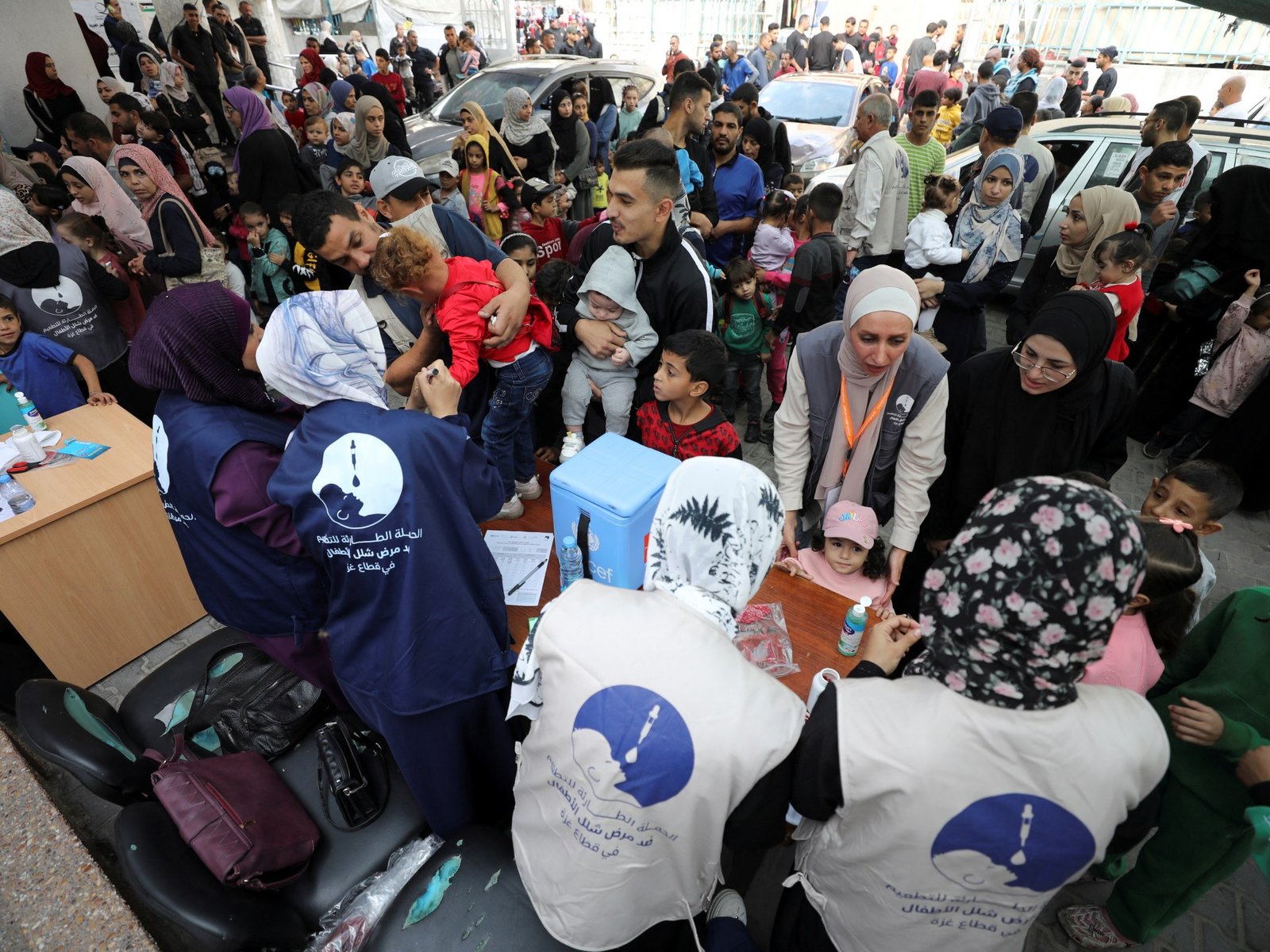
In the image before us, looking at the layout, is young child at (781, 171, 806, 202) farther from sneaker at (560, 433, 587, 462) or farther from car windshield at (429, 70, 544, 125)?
sneaker at (560, 433, 587, 462)

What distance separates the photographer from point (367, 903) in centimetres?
169

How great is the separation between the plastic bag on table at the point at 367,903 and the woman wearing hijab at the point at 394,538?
109mm

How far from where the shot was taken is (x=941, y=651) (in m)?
1.22

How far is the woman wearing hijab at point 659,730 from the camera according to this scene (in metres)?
1.21

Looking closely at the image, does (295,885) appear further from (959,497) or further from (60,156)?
(60,156)

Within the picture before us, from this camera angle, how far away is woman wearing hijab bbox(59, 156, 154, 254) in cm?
424

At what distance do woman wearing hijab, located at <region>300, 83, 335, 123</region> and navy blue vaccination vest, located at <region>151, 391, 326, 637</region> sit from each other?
7.05m

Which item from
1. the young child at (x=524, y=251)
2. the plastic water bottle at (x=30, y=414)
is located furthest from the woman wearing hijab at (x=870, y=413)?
the plastic water bottle at (x=30, y=414)

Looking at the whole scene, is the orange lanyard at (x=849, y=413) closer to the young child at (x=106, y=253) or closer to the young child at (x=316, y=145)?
the young child at (x=106, y=253)

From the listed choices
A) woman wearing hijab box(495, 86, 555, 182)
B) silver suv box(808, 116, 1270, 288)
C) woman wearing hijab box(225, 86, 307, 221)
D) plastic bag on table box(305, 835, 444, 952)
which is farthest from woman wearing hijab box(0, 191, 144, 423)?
silver suv box(808, 116, 1270, 288)

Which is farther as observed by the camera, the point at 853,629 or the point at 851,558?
the point at 851,558

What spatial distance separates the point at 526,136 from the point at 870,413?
5295 millimetres

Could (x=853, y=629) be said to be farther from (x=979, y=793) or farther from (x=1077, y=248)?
(x=1077, y=248)

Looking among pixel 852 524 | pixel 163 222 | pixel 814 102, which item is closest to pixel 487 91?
pixel 814 102
